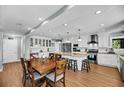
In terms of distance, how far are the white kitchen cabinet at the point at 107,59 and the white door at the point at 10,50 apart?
5671 mm

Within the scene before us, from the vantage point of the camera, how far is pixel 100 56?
199 inches

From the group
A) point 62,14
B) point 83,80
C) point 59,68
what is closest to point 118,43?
point 83,80

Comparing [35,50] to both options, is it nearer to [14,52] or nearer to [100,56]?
→ [14,52]

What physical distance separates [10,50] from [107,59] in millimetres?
6173

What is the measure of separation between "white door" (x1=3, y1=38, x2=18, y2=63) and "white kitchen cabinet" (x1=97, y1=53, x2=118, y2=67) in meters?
5.67

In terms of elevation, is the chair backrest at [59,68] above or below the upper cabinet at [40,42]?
below

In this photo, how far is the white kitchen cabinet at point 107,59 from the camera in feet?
14.6

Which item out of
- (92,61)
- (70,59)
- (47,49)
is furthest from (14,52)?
(92,61)

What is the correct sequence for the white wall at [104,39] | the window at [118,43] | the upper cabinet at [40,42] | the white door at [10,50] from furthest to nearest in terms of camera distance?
the upper cabinet at [40,42]
the white door at [10,50]
the white wall at [104,39]
the window at [118,43]

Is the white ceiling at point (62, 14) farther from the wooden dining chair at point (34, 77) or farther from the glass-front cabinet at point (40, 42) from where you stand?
the glass-front cabinet at point (40, 42)

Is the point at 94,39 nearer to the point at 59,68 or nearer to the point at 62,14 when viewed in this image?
the point at 62,14

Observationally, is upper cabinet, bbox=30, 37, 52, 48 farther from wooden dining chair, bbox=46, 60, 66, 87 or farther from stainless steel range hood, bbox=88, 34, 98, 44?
wooden dining chair, bbox=46, 60, 66, 87

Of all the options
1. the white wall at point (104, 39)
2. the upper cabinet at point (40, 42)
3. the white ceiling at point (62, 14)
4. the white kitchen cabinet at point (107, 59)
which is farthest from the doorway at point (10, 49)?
the white wall at point (104, 39)

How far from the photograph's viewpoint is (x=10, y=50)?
5863mm
